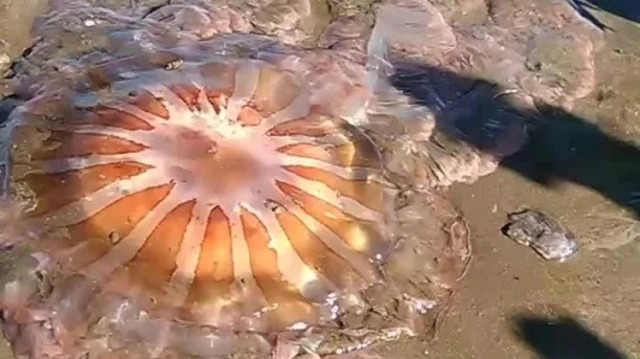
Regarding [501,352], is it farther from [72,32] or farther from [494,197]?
[72,32]

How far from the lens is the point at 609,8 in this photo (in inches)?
225

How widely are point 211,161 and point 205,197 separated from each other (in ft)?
0.57

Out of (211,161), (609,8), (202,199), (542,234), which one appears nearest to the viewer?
(202,199)

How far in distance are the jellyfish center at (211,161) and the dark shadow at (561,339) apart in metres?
1.18

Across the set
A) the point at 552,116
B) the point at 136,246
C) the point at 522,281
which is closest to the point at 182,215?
the point at 136,246

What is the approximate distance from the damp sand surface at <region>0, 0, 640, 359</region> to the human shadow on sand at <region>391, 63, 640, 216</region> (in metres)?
0.06

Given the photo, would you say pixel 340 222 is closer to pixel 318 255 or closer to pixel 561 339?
pixel 318 255

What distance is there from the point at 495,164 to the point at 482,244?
478 mm

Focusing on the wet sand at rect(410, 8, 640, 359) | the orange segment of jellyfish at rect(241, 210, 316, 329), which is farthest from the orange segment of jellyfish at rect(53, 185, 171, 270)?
the wet sand at rect(410, 8, 640, 359)

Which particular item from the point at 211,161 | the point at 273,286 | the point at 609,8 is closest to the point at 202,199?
the point at 211,161

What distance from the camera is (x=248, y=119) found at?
14.6ft

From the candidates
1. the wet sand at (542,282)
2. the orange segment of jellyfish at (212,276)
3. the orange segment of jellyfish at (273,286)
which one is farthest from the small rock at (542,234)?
the orange segment of jellyfish at (212,276)

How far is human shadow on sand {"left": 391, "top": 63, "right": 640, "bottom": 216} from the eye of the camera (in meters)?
4.84

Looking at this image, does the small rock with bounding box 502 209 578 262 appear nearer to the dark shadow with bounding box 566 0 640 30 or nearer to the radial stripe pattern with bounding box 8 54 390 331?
the radial stripe pattern with bounding box 8 54 390 331
